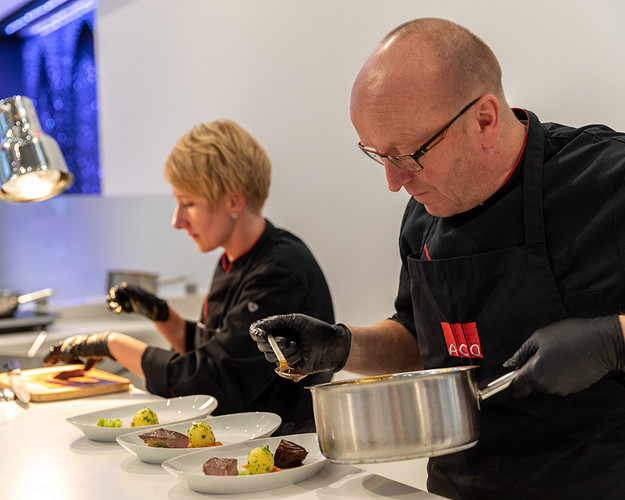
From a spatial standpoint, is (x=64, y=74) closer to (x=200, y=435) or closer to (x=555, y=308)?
(x=200, y=435)

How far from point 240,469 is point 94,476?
274mm

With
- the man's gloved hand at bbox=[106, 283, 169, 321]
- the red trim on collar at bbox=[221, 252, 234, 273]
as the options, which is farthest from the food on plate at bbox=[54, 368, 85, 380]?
the red trim on collar at bbox=[221, 252, 234, 273]

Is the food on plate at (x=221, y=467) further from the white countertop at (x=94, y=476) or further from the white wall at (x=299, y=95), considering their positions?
the white wall at (x=299, y=95)

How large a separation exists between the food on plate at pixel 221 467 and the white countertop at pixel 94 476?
0.04 metres

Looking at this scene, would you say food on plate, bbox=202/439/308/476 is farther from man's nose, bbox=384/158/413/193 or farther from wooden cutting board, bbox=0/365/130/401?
wooden cutting board, bbox=0/365/130/401

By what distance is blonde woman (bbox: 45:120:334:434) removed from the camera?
212 centimetres

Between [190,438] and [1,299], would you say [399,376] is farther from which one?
[1,299]

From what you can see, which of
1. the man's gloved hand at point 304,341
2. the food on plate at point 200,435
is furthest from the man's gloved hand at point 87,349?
the man's gloved hand at point 304,341

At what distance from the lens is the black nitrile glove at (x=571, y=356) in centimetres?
115

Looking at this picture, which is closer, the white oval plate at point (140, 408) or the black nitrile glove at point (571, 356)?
the black nitrile glove at point (571, 356)

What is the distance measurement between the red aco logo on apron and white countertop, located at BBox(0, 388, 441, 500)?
29cm

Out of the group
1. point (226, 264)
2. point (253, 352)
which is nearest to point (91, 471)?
point (253, 352)

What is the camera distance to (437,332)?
1528 millimetres

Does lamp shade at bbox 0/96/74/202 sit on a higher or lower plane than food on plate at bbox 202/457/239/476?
higher
